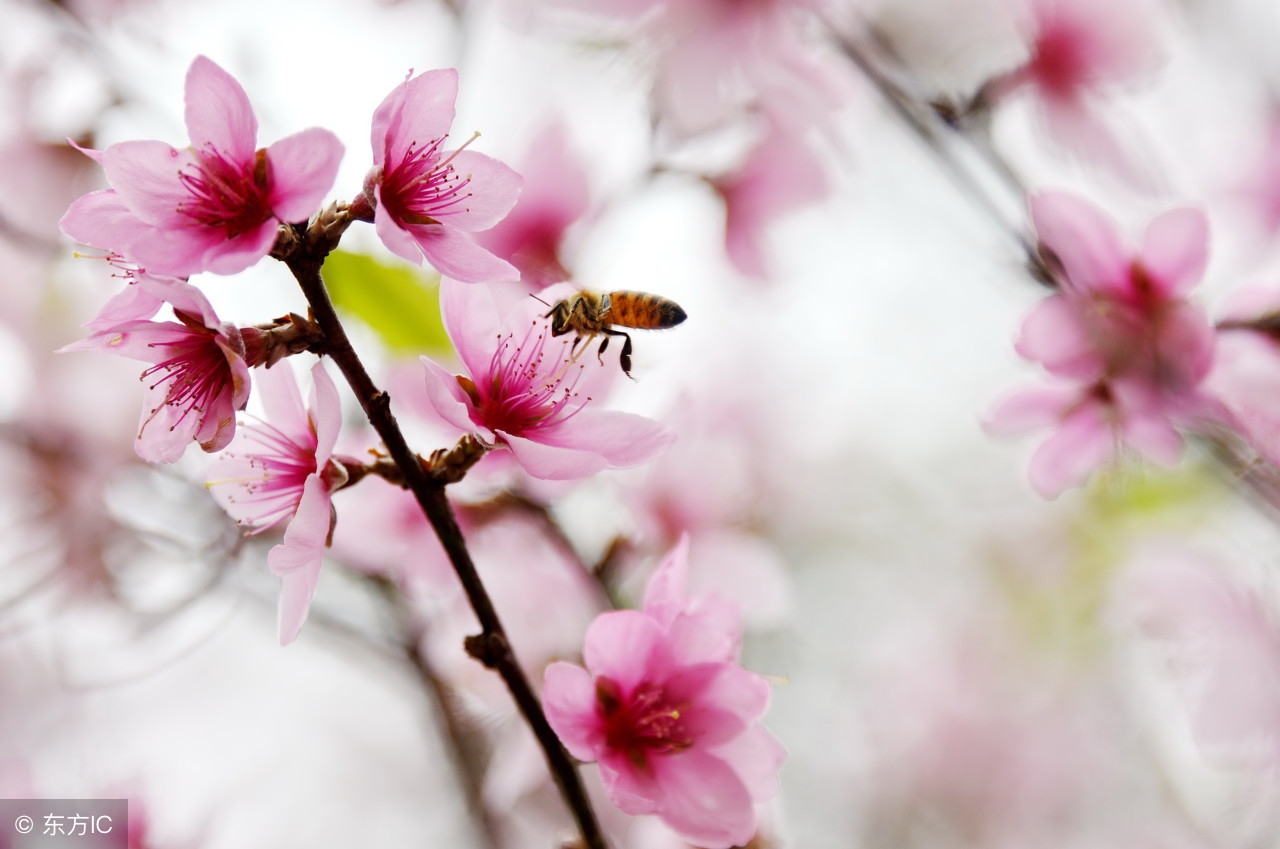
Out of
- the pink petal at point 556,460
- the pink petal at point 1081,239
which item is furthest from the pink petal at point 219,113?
the pink petal at point 1081,239

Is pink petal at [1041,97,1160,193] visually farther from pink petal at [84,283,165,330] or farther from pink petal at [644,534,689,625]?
pink petal at [84,283,165,330]

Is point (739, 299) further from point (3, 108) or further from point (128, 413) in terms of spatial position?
point (3, 108)

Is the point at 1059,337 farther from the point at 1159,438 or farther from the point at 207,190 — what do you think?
the point at 207,190

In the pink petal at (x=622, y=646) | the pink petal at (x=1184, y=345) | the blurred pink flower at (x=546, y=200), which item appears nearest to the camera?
the pink petal at (x=622, y=646)

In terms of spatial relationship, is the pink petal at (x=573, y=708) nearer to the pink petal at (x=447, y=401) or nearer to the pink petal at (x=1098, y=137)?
the pink petal at (x=447, y=401)

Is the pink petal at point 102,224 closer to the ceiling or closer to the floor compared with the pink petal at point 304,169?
closer to the ceiling

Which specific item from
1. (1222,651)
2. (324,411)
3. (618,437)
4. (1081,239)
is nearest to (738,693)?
(618,437)
